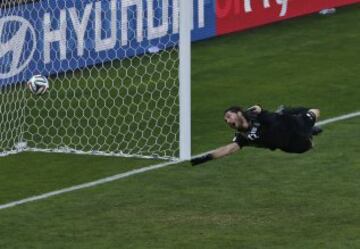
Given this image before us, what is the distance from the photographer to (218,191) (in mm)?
15156

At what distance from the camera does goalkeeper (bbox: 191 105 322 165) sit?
13.9m

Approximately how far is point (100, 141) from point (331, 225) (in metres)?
4.73

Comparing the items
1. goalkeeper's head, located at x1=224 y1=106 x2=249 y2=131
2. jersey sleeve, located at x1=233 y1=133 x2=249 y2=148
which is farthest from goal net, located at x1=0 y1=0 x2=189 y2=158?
goalkeeper's head, located at x1=224 y1=106 x2=249 y2=131

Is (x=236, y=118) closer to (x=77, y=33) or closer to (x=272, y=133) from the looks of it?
(x=272, y=133)

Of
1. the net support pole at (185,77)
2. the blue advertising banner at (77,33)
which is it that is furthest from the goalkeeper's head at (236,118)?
the blue advertising banner at (77,33)

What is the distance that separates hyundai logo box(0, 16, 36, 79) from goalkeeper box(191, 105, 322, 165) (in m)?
4.85

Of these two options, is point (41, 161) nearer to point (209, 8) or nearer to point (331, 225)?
point (331, 225)

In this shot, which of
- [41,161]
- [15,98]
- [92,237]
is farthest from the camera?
[15,98]

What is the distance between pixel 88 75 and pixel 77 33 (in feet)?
3.19

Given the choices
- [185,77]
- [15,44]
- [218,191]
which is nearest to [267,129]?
[218,191]

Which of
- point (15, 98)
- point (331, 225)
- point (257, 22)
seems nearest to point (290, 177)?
point (331, 225)

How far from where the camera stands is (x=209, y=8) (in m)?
22.9

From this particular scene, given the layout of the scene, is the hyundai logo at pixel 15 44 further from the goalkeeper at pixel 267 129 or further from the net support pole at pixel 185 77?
the goalkeeper at pixel 267 129

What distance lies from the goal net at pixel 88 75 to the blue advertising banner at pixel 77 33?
0.01 meters
